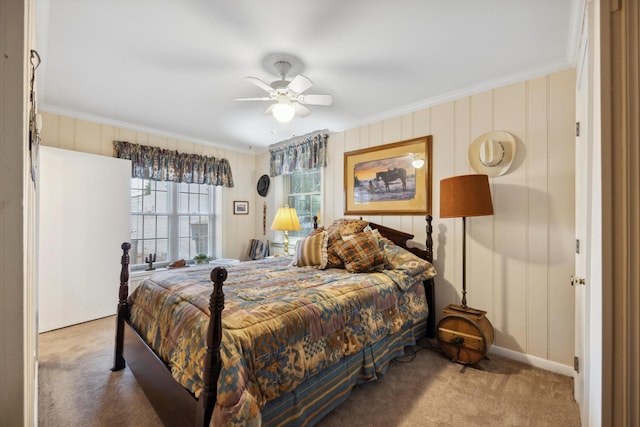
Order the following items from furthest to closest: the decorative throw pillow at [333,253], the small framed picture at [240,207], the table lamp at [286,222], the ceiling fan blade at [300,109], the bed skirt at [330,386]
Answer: the small framed picture at [240,207]
the table lamp at [286,222]
the decorative throw pillow at [333,253]
the ceiling fan blade at [300,109]
the bed skirt at [330,386]

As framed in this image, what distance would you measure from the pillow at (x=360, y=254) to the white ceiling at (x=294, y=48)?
61.0 inches

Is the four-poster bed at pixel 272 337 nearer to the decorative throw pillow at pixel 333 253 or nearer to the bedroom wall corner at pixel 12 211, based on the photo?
the decorative throw pillow at pixel 333 253

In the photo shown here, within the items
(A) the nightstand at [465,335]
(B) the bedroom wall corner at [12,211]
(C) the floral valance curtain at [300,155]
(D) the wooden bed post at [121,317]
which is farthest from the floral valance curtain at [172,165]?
(A) the nightstand at [465,335]

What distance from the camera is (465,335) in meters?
2.37

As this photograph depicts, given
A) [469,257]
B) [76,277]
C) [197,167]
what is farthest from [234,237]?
[469,257]

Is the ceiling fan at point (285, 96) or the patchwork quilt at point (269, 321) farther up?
the ceiling fan at point (285, 96)

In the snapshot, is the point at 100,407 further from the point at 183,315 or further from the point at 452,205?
the point at 452,205

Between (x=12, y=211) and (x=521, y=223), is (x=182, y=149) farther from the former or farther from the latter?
(x=521, y=223)

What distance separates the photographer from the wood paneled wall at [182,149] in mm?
3396

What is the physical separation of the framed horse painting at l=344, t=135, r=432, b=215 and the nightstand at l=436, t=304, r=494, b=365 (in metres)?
1.14

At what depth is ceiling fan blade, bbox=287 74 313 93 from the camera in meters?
2.10

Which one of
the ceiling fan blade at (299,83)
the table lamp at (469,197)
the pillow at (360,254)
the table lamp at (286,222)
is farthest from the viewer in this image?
the table lamp at (286,222)

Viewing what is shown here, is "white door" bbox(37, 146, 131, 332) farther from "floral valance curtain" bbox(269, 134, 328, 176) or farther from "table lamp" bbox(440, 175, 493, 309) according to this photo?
"table lamp" bbox(440, 175, 493, 309)

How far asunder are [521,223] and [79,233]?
188 inches
